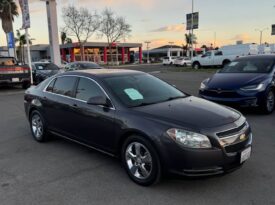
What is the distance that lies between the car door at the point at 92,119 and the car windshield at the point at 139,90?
0.22 m

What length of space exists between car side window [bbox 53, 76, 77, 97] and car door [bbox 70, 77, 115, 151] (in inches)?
7.9

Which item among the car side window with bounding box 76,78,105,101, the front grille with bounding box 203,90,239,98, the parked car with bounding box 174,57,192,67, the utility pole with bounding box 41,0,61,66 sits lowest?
the parked car with bounding box 174,57,192,67

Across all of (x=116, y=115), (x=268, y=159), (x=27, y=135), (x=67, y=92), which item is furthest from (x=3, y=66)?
(x=268, y=159)

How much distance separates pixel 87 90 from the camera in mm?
5109

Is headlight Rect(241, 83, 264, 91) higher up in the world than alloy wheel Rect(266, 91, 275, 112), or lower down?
higher up

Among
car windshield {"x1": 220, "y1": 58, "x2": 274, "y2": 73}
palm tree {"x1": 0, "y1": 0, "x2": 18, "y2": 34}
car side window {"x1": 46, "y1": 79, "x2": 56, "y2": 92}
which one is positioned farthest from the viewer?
palm tree {"x1": 0, "y1": 0, "x2": 18, "y2": 34}

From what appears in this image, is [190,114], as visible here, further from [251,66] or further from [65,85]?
[251,66]

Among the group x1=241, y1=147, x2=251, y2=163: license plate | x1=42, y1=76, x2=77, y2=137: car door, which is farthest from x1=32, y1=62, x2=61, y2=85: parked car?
x1=241, y1=147, x2=251, y2=163: license plate

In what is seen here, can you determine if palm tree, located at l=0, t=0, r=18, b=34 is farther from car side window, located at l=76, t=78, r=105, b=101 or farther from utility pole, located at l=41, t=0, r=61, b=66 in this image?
car side window, located at l=76, t=78, r=105, b=101

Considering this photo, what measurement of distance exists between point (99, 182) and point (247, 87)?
537 centimetres

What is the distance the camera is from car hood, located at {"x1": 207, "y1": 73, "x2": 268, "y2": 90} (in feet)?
27.2

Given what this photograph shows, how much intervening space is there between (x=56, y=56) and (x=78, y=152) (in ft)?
79.8

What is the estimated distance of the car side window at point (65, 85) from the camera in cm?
548

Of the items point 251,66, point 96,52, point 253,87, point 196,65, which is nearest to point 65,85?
point 253,87
